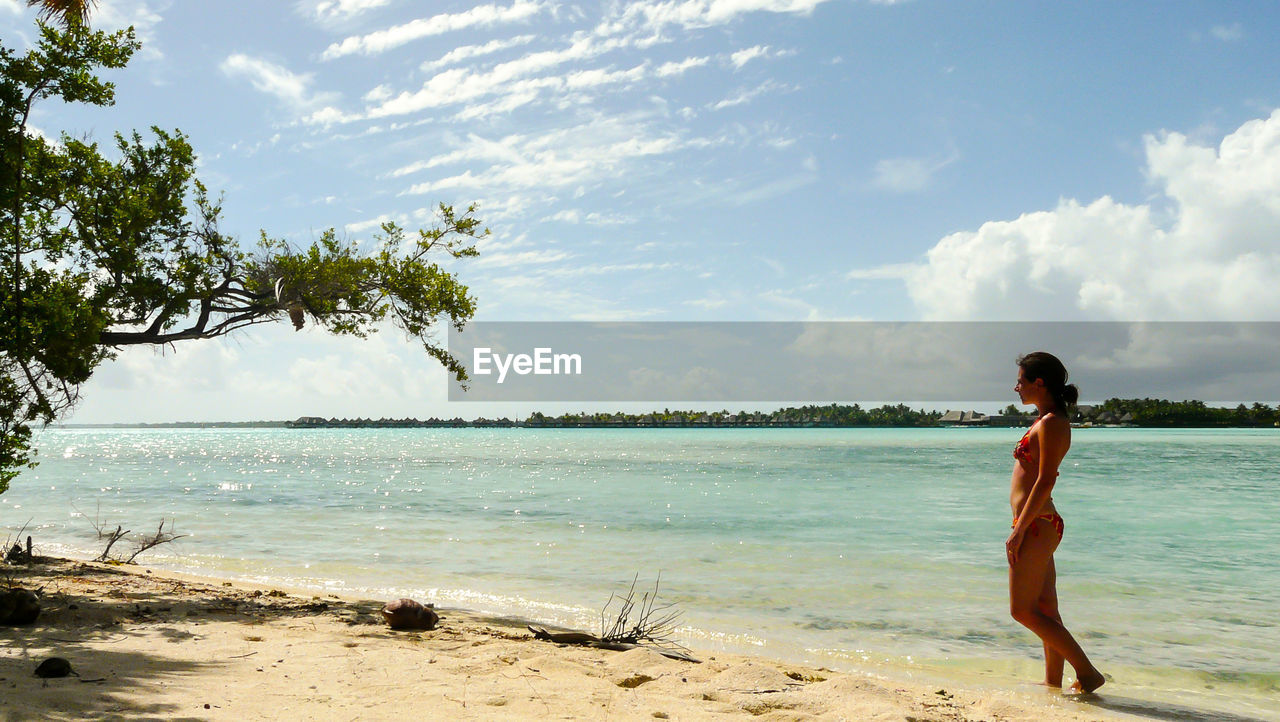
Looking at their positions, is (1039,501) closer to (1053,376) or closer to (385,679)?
(1053,376)

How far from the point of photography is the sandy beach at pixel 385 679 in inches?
181

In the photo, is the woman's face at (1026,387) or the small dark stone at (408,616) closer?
the woman's face at (1026,387)

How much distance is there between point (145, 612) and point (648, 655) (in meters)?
5.02

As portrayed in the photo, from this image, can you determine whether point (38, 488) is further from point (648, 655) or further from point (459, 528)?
point (648, 655)

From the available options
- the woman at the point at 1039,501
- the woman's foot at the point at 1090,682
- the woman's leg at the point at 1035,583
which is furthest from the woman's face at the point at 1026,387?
the woman's foot at the point at 1090,682

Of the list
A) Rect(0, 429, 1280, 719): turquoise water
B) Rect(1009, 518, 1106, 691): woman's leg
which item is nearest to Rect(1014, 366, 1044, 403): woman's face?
Rect(1009, 518, 1106, 691): woman's leg

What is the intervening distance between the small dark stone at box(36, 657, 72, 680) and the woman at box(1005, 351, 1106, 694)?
6176mm

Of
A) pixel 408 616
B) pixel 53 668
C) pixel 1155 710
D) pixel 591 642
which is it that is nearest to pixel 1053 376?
pixel 1155 710

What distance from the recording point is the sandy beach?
181 inches

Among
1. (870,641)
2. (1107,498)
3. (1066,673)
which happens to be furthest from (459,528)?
(1107,498)

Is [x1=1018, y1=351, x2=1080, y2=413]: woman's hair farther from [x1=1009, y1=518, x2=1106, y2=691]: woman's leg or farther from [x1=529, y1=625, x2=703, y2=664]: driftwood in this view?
[x1=529, y1=625, x2=703, y2=664]: driftwood

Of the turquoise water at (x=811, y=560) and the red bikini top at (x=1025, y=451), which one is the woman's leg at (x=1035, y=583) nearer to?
the red bikini top at (x=1025, y=451)

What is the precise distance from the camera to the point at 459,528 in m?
18.3

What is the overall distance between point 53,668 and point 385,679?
6.57 ft
